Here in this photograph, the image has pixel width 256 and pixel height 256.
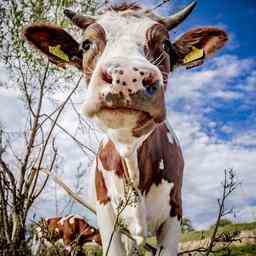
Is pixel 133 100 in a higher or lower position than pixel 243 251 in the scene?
higher

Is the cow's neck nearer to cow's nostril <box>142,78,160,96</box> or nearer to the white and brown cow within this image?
the white and brown cow

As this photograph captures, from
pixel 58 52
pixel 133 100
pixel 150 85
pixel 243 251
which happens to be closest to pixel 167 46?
pixel 58 52

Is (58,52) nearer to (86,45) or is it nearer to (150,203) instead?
(86,45)

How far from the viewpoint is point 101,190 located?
575cm

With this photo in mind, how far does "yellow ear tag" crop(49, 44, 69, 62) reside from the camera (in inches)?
236

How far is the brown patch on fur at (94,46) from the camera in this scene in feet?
16.8

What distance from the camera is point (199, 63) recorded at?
6043mm

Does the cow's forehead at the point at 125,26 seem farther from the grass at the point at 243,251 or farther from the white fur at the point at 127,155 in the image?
the grass at the point at 243,251

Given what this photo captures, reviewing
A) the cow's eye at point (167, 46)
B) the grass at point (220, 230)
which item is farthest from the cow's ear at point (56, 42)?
the grass at point (220, 230)

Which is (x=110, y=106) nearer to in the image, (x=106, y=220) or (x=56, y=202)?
(x=106, y=220)

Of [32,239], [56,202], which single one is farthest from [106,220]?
[56,202]

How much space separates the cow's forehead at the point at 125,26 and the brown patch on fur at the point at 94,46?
0.06 meters

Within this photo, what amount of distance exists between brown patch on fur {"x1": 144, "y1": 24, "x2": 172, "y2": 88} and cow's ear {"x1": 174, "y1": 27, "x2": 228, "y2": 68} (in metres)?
0.52

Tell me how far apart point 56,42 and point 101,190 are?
1.71m
